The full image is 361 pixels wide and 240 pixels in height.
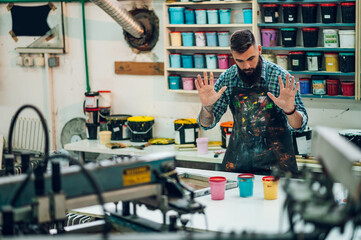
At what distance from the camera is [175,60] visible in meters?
5.40

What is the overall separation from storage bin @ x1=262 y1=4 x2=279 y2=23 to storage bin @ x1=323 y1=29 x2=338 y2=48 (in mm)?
442

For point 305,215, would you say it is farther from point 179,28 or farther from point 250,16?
point 179,28

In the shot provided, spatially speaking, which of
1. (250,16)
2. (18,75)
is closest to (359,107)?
(250,16)

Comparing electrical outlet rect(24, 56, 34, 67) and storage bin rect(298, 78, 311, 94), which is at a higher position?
electrical outlet rect(24, 56, 34, 67)

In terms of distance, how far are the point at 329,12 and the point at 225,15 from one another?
0.92m

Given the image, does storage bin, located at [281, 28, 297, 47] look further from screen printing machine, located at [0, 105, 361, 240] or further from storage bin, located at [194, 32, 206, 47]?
screen printing machine, located at [0, 105, 361, 240]

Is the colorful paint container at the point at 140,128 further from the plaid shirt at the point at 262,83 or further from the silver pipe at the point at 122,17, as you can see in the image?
the plaid shirt at the point at 262,83

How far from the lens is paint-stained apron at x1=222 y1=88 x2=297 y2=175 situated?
375 centimetres

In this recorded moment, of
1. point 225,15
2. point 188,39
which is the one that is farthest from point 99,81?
point 225,15

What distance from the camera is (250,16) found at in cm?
500

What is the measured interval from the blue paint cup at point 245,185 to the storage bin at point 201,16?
2.39 meters

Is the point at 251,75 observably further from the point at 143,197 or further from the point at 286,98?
the point at 143,197

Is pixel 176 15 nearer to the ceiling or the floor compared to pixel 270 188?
nearer to the ceiling

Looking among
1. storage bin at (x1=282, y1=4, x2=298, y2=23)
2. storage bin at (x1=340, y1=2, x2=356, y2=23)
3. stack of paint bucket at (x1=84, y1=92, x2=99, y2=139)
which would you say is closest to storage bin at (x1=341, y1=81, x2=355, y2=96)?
storage bin at (x1=340, y1=2, x2=356, y2=23)
